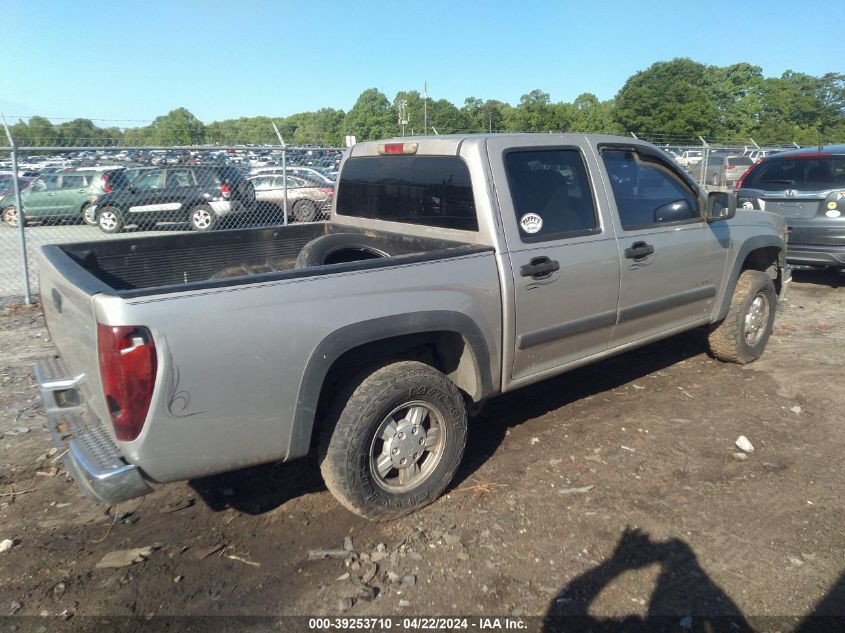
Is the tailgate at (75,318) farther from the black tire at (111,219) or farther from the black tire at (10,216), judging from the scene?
the black tire at (10,216)

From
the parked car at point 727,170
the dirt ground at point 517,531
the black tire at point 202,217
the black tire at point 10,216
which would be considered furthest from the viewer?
the parked car at point 727,170

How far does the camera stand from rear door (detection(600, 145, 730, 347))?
4.29 metres

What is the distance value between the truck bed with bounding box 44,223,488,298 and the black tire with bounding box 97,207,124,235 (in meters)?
9.14

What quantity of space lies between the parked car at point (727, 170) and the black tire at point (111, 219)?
50.4 feet

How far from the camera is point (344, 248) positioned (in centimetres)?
421

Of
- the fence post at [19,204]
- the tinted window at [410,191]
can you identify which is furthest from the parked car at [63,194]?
the tinted window at [410,191]

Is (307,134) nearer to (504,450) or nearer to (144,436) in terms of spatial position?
(504,450)

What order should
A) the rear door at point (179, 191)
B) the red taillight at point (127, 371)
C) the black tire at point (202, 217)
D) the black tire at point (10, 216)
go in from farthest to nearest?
the black tire at point (10, 216) → the rear door at point (179, 191) → the black tire at point (202, 217) → the red taillight at point (127, 371)

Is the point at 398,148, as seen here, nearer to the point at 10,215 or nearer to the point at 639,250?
the point at 639,250

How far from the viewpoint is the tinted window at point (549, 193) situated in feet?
12.5

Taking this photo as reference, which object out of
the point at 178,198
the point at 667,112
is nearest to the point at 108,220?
the point at 178,198

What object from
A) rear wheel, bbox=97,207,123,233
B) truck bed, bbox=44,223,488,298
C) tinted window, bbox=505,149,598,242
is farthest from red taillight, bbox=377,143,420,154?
rear wheel, bbox=97,207,123,233

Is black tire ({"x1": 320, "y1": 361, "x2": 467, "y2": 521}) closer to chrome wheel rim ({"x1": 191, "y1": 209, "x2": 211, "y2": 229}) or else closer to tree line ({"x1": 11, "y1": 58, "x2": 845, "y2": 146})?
chrome wheel rim ({"x1": 191, "y1": 209, "x2": 211, "y2": 229})

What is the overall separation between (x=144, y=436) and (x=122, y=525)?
3.78ft
